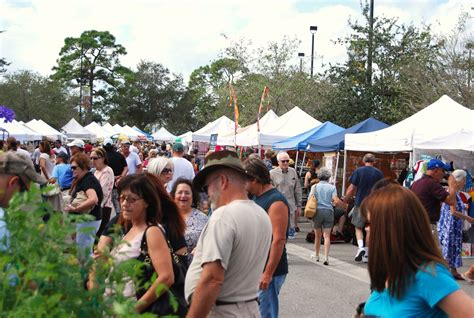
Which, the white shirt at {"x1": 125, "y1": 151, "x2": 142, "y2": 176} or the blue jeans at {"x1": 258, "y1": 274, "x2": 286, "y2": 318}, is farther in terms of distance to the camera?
the white shirt at {"x1": 125, "y1": 151, "x2": 142, "y2": 176}

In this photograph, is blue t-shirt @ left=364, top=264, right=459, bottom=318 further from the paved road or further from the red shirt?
the red shirt

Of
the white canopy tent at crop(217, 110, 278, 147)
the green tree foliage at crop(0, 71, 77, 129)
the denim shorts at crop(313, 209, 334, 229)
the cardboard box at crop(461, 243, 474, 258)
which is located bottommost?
the cardboard box at crop(461, 243, 474, 258)

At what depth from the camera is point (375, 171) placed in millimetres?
11711

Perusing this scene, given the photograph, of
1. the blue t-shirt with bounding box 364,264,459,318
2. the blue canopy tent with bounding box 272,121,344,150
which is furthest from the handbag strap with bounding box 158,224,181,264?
the blue canopy tent with bounding box 272,121,344,150

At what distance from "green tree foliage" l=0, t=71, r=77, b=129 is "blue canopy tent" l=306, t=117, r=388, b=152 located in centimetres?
5299

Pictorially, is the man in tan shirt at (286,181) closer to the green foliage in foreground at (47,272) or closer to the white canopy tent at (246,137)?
the white canopy tent at (246,137)

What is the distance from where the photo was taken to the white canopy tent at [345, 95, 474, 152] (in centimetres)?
1257

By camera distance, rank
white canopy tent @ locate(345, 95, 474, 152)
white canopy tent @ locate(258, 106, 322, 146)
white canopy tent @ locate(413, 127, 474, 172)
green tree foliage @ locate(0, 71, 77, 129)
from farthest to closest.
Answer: green tree foliage @ locate(0, 71, 77, 129), white canopy tent @ locate(258, 106, 322, 146), white canopy tent @ locate(345, 95, 474, 152), white canopy tent @ locate(413, 127, 474, 172)

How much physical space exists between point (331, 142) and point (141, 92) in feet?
221

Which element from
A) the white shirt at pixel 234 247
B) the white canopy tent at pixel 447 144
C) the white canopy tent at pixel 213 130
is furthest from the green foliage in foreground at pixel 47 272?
the white canopy tent at pixel 213 130

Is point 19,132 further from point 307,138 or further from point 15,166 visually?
point 15,166

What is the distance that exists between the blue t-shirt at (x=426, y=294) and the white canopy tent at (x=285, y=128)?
18275mm

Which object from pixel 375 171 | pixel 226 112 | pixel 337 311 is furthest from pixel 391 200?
pixel 226 112

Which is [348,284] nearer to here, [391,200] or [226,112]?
[391,200]
